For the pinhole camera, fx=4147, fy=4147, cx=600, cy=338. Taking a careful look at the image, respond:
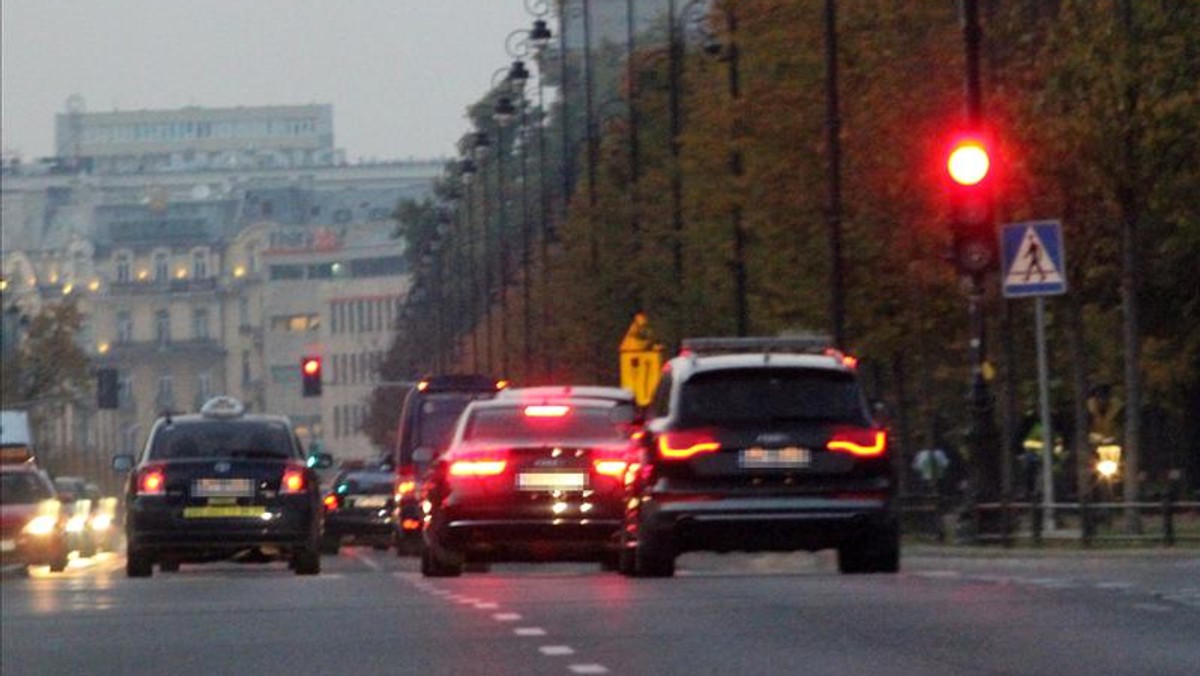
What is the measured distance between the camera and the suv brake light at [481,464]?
32.8 metres

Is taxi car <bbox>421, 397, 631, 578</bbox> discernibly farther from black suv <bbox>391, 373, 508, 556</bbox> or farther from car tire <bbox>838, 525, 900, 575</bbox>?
black suv <bbox>391, 373, 508, 556</bbox>

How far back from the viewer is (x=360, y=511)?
211 feet

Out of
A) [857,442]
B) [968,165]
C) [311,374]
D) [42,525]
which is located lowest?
[42,525]

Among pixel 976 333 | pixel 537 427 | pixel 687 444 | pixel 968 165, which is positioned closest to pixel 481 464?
pixel 537 427

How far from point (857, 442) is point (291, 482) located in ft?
31.9

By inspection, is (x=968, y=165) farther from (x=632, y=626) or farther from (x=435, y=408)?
(x=435, y=408)

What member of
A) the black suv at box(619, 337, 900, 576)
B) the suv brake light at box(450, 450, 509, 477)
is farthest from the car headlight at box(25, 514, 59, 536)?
the black suv at box(619, 337, 900, 576)

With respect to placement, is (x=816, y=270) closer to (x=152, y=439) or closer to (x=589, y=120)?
(x=152, y=439)

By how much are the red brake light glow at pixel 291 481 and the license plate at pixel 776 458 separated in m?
9.36

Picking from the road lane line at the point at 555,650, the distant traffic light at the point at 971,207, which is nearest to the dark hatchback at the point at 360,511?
the distant traffic light at the point at 971,207

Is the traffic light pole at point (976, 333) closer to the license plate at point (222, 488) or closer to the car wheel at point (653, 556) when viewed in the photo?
the license plate at point (222, 488)

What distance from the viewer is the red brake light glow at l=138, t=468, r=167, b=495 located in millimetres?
37688

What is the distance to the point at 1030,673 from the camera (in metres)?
18.2

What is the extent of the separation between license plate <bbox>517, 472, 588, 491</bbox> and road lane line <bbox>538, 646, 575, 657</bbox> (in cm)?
1215
